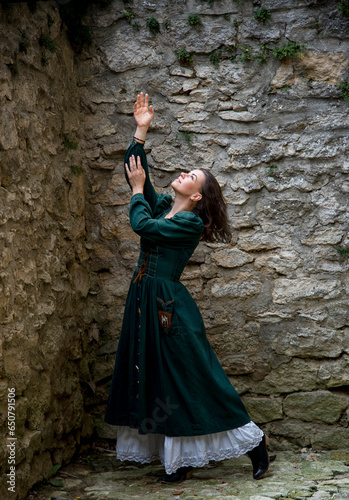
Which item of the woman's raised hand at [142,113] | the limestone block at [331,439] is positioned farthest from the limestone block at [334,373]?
the woman's raised hand at [142,113]

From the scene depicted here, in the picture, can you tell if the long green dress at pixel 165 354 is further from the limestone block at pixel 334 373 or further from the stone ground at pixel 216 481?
the limestone block at pixel 334 373

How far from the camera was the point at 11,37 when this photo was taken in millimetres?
2766

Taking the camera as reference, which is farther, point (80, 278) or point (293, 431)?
point (80, 278)

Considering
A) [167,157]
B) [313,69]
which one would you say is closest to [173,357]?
[167,157]

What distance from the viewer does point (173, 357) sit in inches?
111

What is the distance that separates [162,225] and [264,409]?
1.49 m

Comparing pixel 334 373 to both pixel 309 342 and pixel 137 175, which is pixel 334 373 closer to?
pixel 309 342

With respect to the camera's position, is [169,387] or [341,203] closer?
[169,387]

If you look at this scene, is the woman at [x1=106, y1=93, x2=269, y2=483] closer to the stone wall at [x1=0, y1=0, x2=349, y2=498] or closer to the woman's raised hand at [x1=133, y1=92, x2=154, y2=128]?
the woman's raised hand at [x1=133, y1=92, x2=154, y2=128]

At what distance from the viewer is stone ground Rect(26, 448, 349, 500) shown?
106 inches

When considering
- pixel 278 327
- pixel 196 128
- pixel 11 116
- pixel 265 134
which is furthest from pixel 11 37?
pixel 278 327

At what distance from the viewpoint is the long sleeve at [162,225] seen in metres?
2.71

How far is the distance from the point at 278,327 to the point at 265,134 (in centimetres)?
124

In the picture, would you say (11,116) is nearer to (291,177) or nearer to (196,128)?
(196,128)
